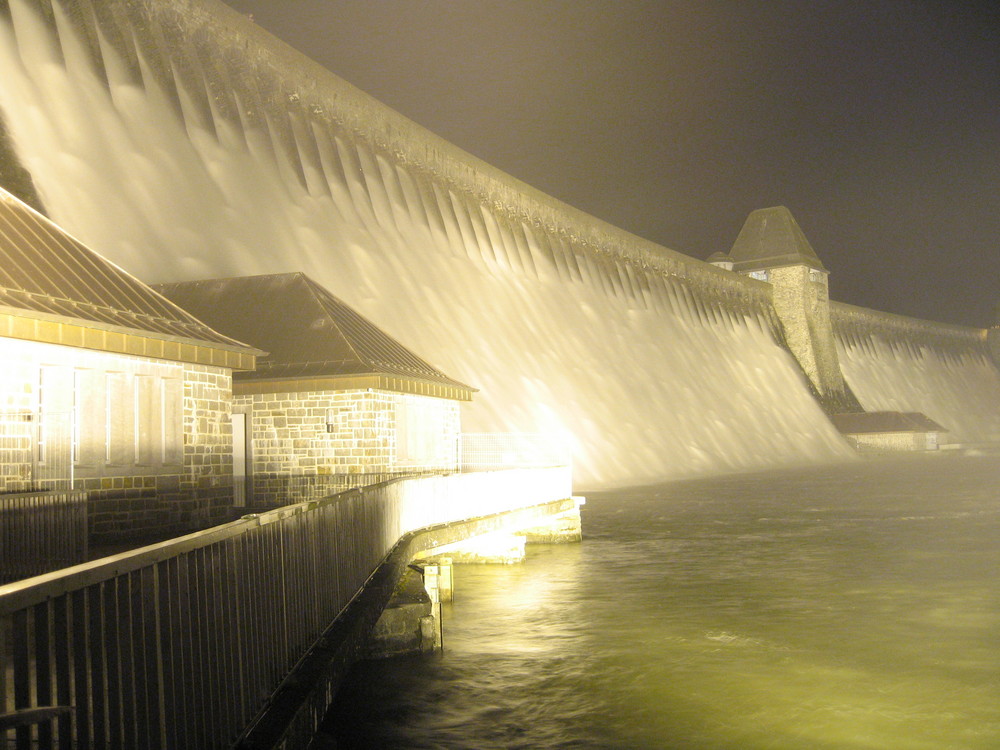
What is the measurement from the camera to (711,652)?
927 centimetres

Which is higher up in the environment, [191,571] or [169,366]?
[169,366]

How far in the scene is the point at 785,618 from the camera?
10.8 m

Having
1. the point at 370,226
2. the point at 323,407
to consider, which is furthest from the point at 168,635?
the point at 370,226

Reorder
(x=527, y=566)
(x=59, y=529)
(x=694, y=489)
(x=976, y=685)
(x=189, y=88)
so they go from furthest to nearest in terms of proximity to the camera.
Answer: (x=694, y=489)
(x=189, y=88)
(x=527, y=566)
(x=59, y=529)
(x=976, y=685)

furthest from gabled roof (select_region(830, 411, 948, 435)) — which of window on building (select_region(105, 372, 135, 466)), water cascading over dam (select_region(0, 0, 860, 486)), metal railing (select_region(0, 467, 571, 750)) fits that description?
metal railing (select_region(0, 467, 571, 750))

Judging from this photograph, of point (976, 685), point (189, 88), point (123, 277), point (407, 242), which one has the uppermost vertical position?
point (189, 88)

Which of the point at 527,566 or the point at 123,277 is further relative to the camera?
the point at 527,566

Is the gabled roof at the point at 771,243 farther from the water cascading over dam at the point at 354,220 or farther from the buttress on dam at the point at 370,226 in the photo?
the water cascading over dam at the point at 354,220

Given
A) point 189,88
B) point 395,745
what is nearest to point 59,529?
point 395,745

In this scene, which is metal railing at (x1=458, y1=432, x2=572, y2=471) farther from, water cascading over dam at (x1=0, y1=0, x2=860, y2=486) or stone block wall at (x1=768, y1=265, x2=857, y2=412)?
stone block wall at (x1=768, y1=265, x2=857, y2=412)

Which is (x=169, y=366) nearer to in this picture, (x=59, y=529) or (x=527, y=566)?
(x=59, y=529)

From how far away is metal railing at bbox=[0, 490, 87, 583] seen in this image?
826 centimetres

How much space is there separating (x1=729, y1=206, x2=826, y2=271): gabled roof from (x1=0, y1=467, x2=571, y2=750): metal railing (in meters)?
67.2

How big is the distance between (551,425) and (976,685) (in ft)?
76.3
